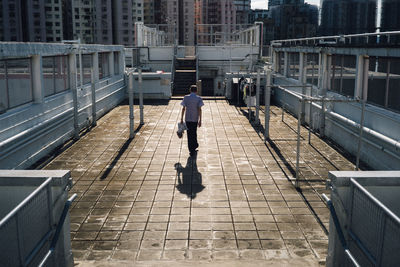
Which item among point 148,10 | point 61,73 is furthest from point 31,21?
point 61,73

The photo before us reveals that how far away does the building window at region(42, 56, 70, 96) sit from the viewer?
13742 millimetres

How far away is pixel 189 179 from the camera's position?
380 inches

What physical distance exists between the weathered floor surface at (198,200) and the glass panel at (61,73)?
74.5 inches

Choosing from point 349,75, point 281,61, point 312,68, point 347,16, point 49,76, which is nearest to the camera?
point 349,75

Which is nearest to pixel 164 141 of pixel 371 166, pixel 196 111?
pixel 196 111

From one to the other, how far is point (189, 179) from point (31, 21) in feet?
438

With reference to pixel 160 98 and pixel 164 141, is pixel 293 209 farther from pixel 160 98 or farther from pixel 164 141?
pixel 160 98

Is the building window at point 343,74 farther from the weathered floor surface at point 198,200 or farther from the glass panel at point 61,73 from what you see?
the glass panel at point 61,73

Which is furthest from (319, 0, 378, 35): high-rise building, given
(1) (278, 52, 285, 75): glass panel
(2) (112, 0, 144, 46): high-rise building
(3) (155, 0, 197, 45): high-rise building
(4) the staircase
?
(1) (278, 52, 285, 75): glass panel

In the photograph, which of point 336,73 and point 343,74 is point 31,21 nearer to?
point 336,73

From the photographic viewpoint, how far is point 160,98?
23297 mm

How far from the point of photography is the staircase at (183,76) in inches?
1078

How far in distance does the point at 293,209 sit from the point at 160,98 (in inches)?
637

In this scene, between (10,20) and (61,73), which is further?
(10,20)
